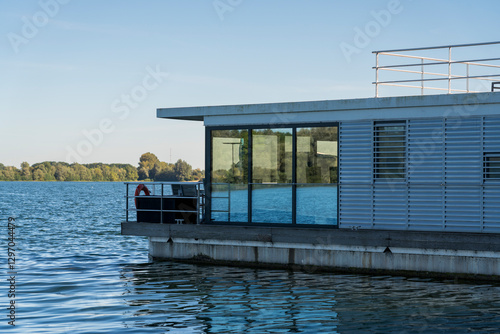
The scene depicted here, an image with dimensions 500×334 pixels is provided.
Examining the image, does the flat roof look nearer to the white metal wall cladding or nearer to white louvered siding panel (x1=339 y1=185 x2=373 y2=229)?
the white metal wall cladding

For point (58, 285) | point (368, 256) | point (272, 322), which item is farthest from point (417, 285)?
point (58, 285)

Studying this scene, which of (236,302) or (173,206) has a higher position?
(173,206)

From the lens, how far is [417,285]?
1446 centimetres

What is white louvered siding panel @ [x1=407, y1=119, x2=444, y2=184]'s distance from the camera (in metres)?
15.2

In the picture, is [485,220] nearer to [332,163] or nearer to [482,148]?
[482,148]

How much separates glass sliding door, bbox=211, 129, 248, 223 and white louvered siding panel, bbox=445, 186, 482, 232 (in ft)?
15.9

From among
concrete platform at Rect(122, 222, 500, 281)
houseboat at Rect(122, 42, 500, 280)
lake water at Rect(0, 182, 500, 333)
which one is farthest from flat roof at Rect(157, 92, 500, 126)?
lake water at Rect(0, 182, 500, 333)

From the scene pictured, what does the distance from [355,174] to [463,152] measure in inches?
96.8

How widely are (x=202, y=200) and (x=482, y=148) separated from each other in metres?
7.08

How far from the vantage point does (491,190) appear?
1469 cm

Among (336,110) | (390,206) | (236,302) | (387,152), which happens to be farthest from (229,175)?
(236,302)

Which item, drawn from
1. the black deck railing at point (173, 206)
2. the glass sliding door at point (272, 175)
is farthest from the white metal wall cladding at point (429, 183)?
the black deck railing at point (173, 206)

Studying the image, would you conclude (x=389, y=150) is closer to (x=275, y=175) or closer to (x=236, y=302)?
(x=275, y=175)

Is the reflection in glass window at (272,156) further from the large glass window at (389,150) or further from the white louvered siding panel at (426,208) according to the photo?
the white louvered siding panel at (426,208)
